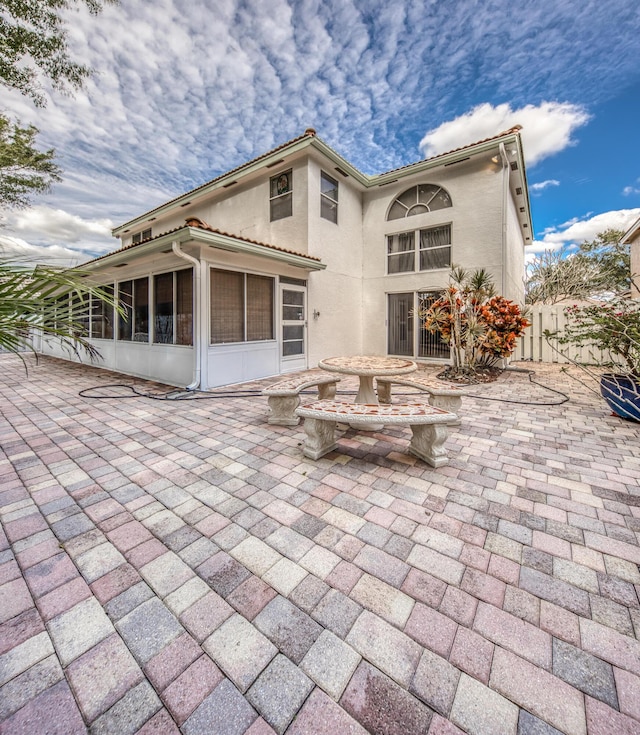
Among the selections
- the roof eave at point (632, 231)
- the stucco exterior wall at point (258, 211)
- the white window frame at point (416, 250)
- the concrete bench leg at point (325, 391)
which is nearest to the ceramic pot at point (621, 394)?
the concrete bench leg at point (325, 391)

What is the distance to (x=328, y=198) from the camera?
852 centimetres

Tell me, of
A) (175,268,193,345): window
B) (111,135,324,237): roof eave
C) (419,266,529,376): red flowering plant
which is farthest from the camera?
(111,135,324,237): roof eave

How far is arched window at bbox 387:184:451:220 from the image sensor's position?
8.68 meters

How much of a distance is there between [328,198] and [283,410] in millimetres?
6887

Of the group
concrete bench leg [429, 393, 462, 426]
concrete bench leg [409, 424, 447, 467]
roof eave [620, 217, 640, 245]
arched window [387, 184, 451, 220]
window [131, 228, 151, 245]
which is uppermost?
window [131, 228, 151, 245]

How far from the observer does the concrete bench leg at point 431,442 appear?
281 cm

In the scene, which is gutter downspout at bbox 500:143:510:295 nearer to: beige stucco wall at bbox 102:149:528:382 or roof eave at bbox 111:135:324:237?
beige stucco wall at bbox 102:149:528:382

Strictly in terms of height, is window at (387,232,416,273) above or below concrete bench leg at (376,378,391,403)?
above

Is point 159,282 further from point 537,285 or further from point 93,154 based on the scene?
point 537,285

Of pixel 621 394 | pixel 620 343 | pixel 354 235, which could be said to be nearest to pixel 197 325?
pixel 354 235

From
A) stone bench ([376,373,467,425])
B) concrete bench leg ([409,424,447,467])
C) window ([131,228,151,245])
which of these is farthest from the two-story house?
concrete bench leg ([409,424,447,467])

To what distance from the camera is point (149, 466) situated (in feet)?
9.32

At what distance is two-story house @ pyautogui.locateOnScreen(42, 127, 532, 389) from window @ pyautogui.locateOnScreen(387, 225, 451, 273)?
0.10ft

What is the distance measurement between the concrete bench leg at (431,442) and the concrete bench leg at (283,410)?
4.99 feet
